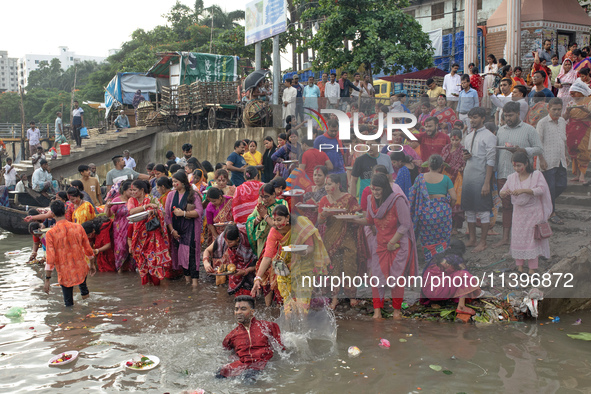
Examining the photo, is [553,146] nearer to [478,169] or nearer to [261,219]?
[478,169]

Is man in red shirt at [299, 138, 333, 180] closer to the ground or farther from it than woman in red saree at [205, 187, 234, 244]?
farther from it

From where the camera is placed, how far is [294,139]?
6664 millimetres

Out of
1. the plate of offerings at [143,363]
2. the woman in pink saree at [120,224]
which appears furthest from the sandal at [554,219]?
the woman in pink saree at [120,224]

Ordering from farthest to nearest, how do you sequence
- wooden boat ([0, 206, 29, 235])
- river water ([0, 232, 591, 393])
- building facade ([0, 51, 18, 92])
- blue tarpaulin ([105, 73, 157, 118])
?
building facade ([0, 51, 18, 92])
blue tarpaulin ([105, 73, 157, 118])
wooden boat ([0, 206, 29, 235])
river water ([0, 232, 591, 393])

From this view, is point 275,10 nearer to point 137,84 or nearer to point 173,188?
point 173,188

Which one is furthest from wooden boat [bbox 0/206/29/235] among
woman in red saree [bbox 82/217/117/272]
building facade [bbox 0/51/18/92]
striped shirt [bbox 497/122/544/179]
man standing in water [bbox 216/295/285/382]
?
building facade [bbox 0/51/18/92]

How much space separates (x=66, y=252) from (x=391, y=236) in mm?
4048

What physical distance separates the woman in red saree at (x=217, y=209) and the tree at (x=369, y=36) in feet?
38.7

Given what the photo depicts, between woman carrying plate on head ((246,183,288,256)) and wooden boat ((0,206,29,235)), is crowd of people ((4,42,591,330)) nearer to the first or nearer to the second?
woman carrying plate on head ((246,183,288,256))

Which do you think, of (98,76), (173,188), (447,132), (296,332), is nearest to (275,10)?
(173,188)

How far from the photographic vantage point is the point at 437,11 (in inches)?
1086

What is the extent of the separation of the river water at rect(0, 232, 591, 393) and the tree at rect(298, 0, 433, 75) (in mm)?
13350

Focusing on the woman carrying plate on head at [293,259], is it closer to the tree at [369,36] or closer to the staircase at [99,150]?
the tree at [369,36]

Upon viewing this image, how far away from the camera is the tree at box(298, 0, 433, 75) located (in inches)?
691
